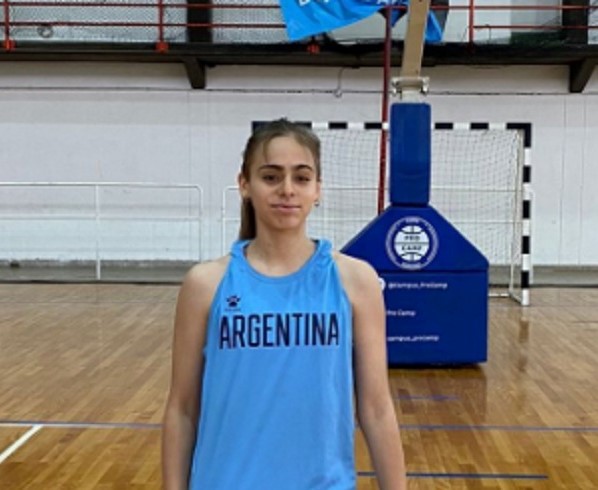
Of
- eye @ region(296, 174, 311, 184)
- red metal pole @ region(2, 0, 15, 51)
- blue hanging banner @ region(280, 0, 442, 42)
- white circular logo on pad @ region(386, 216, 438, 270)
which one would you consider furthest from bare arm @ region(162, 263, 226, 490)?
red metal pole @ region(2, 0, 15, 51)

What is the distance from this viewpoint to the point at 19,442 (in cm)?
408

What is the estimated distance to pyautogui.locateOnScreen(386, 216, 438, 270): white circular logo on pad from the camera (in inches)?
218

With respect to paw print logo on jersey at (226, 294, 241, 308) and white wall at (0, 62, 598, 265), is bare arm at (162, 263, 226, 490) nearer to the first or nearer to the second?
A: paw print logo on jersey at (226, 294, 241, 308)

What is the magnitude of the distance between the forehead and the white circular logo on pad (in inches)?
167

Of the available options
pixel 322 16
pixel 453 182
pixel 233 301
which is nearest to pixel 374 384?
pixel 233 301

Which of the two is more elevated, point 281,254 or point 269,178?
point 269,178

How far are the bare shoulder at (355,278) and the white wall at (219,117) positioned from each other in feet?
32.8

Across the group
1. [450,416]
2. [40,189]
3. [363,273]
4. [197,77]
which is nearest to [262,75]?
[197,77]

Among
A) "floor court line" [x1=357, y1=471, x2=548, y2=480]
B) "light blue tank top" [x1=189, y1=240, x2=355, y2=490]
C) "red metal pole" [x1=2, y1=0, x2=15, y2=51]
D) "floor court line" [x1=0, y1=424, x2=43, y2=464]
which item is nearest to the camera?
"light blue tank top" [x1=189, y1=240, x2=355, y2=490]

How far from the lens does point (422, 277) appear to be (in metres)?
5.63

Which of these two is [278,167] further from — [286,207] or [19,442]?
[19,442]

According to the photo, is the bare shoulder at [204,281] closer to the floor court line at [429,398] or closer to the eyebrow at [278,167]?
the eyebrow at [278,167]

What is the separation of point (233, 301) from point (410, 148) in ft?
14.4

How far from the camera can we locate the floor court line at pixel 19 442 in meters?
3.89
